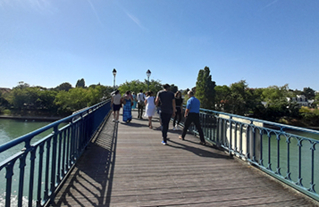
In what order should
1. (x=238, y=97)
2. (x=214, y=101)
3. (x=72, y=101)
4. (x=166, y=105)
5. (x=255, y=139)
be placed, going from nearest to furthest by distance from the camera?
(x=255, y=139) → (x=166, y=105) → (x=238, y=97) → (x=214, y=101) → (x=72, y=101)

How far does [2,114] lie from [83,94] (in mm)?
34958

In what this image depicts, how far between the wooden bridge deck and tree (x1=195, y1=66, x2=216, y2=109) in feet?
151

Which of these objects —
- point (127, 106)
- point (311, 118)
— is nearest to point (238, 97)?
point (311, 118)

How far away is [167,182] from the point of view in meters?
3.44

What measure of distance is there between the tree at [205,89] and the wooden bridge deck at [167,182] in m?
46.0

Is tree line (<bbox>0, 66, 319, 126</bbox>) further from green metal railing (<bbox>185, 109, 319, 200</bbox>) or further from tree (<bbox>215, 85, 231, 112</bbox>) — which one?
green metal railing (<bbox>185, 109, 319, 200</bbox>)

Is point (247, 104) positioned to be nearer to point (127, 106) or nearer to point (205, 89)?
point (205, 89)

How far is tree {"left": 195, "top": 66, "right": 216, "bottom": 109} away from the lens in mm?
50875

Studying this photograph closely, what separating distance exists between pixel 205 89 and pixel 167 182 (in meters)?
50.2

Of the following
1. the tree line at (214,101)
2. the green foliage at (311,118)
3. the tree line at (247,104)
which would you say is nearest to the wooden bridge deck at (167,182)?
the tree line at (214,101)

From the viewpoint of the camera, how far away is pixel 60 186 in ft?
10.1

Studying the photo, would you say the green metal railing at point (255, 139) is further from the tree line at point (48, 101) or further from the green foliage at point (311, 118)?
the tree line at point (48, 101)

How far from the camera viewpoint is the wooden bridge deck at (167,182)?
2836 mm

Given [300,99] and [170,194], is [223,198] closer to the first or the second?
[170,194]
